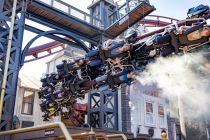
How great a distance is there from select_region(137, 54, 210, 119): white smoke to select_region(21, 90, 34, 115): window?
27.5ft

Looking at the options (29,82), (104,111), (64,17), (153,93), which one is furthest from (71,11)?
(153,93)

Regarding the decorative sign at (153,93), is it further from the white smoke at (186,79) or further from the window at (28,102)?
the window at (28,102)

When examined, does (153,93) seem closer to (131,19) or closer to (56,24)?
(131,19)

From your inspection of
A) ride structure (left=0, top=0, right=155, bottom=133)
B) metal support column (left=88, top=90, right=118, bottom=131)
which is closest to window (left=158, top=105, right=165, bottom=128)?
metal support column (left=88, top=90, right=118, bottom=131)

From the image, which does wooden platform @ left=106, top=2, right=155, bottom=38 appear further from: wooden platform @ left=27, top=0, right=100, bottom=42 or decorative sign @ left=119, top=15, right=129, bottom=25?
A: wooden platform @ left=27, top=0, right=100, bottom=42

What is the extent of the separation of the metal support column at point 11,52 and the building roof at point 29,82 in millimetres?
7692

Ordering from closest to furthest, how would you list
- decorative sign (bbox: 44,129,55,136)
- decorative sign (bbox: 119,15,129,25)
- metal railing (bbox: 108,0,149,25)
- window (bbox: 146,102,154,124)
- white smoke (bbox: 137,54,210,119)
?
decorative sign (bbox: 44,129,55,136) < white smoke (bbox: 137,54,210,119) < metal railing (bbox: 108,0,149,25) < decorative sign (bbox: 119,15,129,25) < window (bbox: 146,102,154,124)

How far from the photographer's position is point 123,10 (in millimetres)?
12094

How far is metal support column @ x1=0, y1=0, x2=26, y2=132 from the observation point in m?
8.31

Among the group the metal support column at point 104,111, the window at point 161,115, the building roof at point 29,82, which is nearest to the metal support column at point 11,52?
the metal support column at point 104,111

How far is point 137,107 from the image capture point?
748 inches

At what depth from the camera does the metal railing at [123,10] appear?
36.9 ft

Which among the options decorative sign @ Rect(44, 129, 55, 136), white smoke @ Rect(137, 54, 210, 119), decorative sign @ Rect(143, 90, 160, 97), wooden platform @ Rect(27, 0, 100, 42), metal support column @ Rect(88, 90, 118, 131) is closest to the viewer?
decorative sign @ Rect(44, 129, 55, 136)

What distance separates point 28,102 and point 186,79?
10.0 meters
